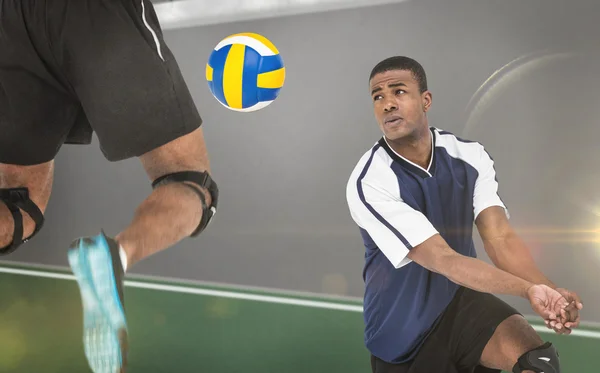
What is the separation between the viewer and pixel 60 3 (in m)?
1.40

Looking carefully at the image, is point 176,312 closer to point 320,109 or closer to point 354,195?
point 320,109

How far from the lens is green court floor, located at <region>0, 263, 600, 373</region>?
3104mm

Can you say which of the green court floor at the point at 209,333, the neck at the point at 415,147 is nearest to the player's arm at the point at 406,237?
the neck at the point at 415,147

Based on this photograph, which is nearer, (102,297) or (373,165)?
(102,297)

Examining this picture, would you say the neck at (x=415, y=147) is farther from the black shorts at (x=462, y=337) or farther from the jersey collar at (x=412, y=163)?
the black shorts at (x=462, y=337)

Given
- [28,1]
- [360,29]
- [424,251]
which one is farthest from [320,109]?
[28,1]

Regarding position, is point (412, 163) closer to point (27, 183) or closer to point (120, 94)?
point (120, 94)

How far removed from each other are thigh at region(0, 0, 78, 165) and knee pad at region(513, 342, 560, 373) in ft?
4.93

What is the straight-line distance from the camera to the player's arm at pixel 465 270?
5.64 ft

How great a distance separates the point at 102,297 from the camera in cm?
108

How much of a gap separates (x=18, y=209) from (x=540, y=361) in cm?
156

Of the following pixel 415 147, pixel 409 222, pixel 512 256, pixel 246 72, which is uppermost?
pixel 246 72

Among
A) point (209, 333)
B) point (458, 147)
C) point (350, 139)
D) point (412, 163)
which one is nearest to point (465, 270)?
point (412, 163)

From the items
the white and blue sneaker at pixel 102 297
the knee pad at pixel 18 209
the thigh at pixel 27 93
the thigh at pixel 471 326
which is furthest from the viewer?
the thigh at pixel 471 326
